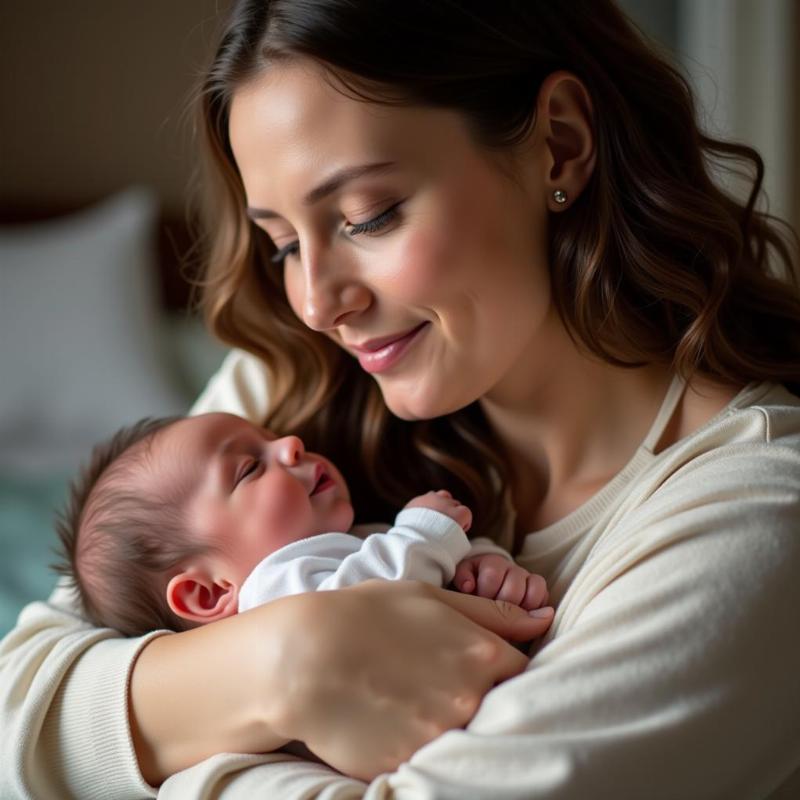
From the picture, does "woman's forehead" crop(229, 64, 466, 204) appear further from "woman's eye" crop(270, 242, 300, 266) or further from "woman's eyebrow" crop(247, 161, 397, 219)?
"woman's eye" crop(270, 242, 300, 266)

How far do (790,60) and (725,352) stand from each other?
242 cm

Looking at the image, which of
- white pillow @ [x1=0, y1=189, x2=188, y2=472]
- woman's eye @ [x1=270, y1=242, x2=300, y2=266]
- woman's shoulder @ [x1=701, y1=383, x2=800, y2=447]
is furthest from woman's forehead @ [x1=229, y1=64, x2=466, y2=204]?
white pillow @ [x1=0, y1=189, x2=188, y2=472]

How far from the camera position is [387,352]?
4.43 feet

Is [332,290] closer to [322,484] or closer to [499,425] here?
[322,484]

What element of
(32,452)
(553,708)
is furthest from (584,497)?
(32,452)

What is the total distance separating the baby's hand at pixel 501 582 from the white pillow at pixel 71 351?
1794 mm

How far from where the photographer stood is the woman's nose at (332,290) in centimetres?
129

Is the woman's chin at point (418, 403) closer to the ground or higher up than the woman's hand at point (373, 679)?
higher up

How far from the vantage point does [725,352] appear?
1.35 meters

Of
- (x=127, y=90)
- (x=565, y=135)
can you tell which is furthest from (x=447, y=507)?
(x=127, y=90)

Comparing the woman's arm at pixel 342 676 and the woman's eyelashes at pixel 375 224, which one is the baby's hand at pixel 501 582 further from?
the woman's eyelashes at pixel 375 224

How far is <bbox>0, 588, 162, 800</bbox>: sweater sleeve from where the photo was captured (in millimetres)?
1186

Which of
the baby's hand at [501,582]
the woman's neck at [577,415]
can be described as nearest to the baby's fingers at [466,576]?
the baby's hand at [501,582]

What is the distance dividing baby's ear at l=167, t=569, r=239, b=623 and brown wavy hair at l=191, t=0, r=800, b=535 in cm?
36
